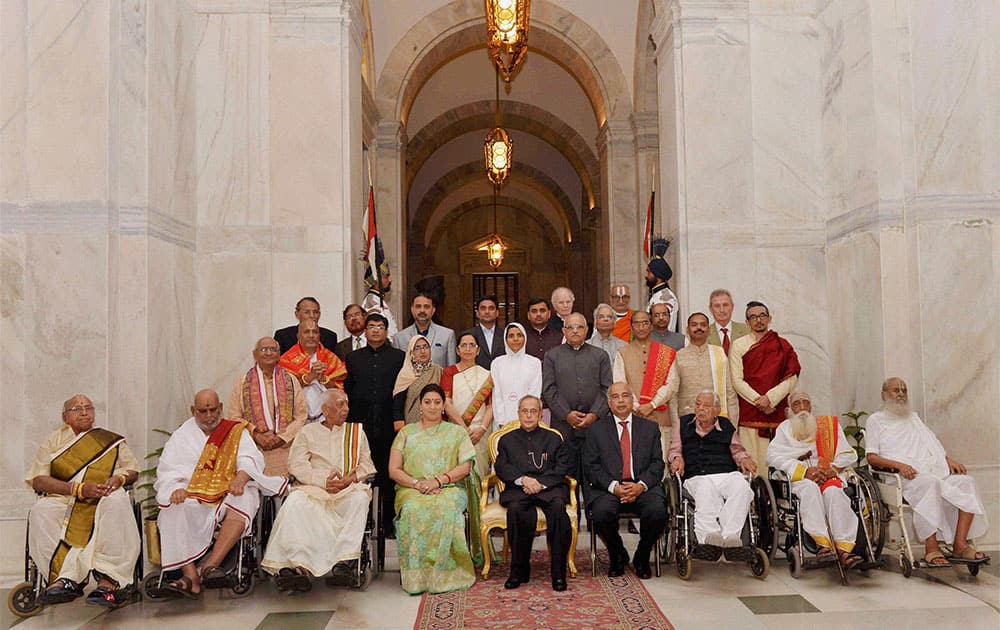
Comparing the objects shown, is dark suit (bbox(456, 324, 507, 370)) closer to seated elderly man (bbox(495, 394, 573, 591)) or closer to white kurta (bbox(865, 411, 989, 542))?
seated elderly man (bbox(495, 394, 573, 591))

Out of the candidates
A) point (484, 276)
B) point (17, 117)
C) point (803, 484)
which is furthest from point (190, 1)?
point (484, 276)

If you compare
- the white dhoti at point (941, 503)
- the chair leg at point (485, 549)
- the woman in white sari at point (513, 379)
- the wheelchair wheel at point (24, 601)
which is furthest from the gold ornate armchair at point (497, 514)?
the wheelchair wheel at point (24, 601)

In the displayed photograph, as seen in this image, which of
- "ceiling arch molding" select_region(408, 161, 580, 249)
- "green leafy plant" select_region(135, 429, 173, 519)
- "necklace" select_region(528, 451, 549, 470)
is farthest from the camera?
"ceiling arch molding" select_region(408, 161, 580, 249)

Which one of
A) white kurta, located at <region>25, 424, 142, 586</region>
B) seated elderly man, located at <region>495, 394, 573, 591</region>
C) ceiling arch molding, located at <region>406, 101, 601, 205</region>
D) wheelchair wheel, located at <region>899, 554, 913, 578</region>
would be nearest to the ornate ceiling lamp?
seated elderly man, located at <region>495, 394, 573, 591</region>

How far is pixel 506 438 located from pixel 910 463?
2.86 metres

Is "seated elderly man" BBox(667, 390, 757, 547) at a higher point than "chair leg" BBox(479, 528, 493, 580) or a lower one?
higher

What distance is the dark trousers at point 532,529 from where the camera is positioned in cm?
623

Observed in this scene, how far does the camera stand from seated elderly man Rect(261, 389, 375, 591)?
608cm

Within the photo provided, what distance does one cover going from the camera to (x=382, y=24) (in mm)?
13734

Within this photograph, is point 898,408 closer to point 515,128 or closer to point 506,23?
point 506,23

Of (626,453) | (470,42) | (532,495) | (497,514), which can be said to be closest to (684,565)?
(626,453)

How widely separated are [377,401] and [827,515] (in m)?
3.34

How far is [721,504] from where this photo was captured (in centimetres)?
647

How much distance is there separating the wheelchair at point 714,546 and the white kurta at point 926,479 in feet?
3.13
